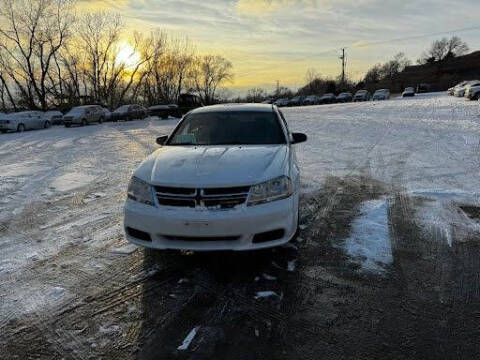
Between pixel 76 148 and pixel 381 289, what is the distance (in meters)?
13.0

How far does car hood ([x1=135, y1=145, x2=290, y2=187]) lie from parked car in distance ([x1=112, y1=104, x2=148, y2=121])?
2963cm

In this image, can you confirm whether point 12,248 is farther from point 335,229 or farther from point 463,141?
point 463,141

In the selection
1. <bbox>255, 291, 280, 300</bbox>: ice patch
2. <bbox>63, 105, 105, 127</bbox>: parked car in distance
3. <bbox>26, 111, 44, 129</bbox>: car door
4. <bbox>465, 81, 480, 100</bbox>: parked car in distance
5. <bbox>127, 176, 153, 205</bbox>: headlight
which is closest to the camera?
<bbox>255, 291, 280, 300</bbox>: ice patch

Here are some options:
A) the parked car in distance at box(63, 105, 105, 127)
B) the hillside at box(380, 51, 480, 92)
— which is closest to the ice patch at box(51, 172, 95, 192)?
the parked car in distance at box(63, 105, 105, 127)

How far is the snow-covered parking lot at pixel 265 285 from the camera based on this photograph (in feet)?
9.09

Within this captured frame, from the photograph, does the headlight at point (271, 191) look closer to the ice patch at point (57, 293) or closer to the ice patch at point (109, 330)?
the ice patch at point (109, 330)

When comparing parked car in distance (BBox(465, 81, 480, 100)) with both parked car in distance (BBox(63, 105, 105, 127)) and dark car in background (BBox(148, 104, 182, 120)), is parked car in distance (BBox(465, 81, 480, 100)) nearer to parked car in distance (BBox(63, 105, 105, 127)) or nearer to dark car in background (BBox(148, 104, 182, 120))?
dark car in background (BBox(148, 104, 182, 120))

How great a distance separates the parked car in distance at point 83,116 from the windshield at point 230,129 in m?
24.6

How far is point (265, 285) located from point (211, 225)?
2.52 ft

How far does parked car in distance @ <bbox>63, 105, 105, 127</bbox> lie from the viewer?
1073 inches

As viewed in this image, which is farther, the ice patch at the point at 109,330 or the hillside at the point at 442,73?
the hillside at the point at 442,73

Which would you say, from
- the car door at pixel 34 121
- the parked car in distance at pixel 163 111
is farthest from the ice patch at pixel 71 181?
the parked car in distance at pixel 163 111

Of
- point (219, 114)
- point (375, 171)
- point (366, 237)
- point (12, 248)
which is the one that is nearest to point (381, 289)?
point (366, 237)

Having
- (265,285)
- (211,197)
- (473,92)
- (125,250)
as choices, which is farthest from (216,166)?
(473,92)
